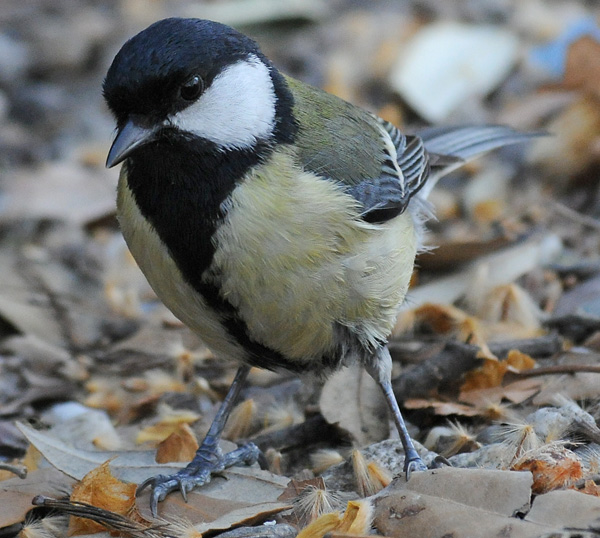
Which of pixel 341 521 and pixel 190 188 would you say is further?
pixel 190 188

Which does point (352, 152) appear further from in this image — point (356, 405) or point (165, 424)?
point (165, 424)

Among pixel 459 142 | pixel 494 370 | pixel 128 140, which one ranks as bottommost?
pixel 494 370

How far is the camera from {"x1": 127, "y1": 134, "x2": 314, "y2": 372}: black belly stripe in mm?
3010

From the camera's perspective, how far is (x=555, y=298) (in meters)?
4.55

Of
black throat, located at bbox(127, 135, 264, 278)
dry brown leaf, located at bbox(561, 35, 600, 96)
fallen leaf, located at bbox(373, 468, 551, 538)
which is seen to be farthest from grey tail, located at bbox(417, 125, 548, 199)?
fallen leaf, located at bbox(373, 468, 551, 538)

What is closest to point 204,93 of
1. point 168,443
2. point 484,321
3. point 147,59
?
point 147,59

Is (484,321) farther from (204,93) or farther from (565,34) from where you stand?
(565,34)

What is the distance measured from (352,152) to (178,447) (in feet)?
4.44

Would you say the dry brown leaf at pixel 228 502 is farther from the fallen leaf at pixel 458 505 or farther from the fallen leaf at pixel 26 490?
the fallen leaf at pixel 458 505

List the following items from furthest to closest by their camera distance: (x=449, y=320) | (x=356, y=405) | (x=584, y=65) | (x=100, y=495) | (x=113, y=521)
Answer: (x=584, y=65), (x=449, y=320), (x=356, y=405), (x=100, y=495), (x=113, y=521)

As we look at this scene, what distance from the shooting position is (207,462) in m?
3.46

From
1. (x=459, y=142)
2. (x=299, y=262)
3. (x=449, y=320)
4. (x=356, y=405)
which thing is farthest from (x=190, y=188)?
(x=459, y=142)

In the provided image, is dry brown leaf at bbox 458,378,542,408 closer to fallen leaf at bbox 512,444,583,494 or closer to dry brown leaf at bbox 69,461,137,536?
fallen leaf at bbox 512,444,583,494

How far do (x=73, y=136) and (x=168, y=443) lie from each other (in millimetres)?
3527
